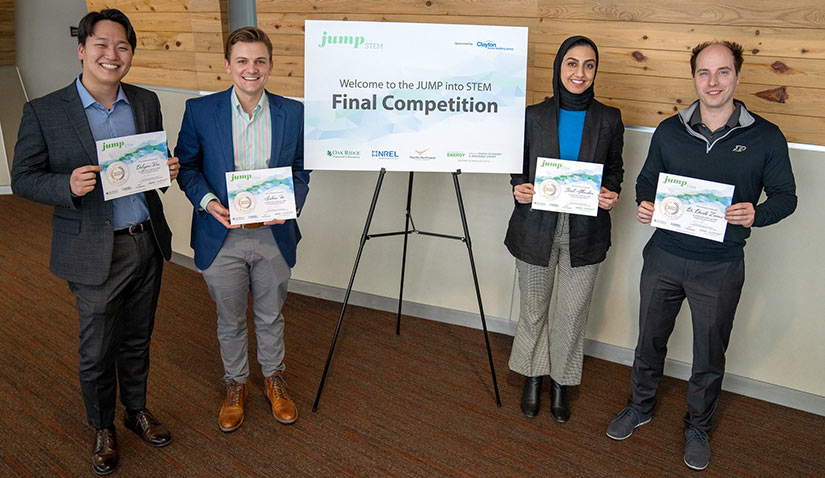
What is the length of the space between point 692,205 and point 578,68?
27.9 inches

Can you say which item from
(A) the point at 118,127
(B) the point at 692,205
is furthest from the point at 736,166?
(A) the point at 118,127

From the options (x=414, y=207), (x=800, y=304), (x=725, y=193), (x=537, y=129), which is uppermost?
(x=537, y=129)

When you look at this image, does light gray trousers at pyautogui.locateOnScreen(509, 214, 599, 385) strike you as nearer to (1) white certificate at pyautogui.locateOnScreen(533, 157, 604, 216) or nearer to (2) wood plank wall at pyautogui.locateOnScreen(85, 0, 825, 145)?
(1) white certificate at pyautogui.locateOnScreen(533, 157, 604, 216)

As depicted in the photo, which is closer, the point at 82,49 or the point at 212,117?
the point at 82,49

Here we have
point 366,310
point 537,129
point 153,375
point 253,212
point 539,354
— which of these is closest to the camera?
point 253,212

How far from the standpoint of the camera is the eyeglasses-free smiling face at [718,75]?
234 cm

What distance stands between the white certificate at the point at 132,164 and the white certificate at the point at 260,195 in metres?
0.26

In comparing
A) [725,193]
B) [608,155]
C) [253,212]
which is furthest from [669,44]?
[253,212]

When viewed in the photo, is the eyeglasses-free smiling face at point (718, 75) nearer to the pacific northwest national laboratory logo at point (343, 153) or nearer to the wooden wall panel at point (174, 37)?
the pacific northwest national laboratory logo at point (343, 153)

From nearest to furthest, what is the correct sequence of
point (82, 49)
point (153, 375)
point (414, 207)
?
point (82, 49) → point (153, 375) → point (414, 207)

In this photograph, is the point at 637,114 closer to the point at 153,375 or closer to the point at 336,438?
the point at 336,438

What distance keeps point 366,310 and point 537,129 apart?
6.41ft

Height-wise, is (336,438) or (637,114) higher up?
(637,114)

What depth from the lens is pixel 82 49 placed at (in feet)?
7.23
